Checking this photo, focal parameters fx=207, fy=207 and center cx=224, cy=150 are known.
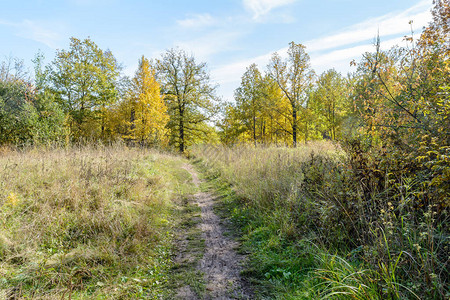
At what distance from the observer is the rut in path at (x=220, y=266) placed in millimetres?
2953

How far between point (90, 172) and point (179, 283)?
4104 mm

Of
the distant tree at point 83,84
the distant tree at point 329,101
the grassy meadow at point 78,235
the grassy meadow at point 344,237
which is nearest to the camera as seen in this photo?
the grassy meadow at point 344,237

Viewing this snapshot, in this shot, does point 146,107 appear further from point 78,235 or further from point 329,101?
point 329,101

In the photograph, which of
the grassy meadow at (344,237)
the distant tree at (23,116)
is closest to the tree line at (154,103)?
the distant tree at (23,116)

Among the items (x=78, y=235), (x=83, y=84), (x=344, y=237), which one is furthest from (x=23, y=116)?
(x=344, y=237)

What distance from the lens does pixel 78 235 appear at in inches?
149

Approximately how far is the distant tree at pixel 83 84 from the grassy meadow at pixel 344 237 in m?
23.9

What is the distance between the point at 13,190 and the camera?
4.51 metres

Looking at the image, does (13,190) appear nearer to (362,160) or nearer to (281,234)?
(281,234)

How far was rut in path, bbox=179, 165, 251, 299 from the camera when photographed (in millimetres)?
2953

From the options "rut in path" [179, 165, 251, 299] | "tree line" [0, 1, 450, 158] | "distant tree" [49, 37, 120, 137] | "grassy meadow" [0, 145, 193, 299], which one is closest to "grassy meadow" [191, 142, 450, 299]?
"rut in path" [179, 165, 251, 299]

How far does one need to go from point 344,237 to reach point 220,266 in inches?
82.2

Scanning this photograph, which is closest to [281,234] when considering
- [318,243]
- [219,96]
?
[318,243]

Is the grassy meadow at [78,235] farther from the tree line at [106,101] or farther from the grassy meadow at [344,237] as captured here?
the tree line at [106,101]
